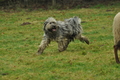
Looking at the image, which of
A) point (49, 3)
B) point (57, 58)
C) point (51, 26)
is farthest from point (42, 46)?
point (49, 3)

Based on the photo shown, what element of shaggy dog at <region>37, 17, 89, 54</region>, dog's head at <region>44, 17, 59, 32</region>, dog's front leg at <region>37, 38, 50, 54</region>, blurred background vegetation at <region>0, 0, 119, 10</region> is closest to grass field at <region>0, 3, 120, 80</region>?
dog's front leg at <region>37, 38, 50, 54</region>

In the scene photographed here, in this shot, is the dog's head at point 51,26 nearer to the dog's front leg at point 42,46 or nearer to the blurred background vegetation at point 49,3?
the dog's front leg at point 42,46

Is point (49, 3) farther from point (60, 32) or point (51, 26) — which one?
point (51, 26)

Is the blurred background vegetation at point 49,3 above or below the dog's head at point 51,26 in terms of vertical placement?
below

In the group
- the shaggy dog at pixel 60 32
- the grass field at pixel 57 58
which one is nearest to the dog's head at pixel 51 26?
the shaggy dog at pixel 60 32

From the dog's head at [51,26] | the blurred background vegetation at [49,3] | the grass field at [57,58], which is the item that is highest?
the dog's head at [51,26]

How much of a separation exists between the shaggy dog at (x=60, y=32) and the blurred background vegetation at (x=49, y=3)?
18.8 m

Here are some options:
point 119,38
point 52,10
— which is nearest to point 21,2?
point 52,10

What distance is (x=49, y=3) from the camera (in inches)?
1432

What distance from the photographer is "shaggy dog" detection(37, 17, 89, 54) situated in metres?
13.4

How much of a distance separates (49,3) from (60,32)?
22709 millimetres

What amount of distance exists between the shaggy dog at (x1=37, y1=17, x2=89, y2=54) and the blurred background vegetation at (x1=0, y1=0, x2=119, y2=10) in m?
18.8

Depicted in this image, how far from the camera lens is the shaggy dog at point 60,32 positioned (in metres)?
13.4

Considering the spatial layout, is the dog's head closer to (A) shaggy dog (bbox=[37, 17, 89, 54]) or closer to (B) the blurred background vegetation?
(A) shaggy dog (bbox=[37, 17, 89, 54])
